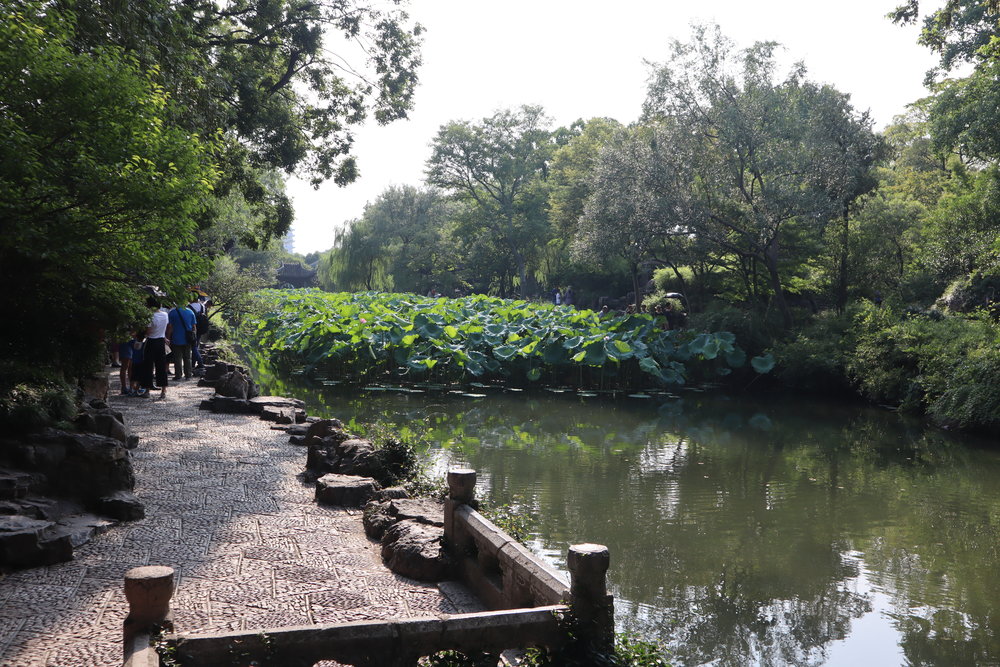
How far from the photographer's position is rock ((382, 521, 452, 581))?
4.97m

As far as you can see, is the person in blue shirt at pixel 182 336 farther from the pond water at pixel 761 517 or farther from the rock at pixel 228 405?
the pond water at pixel 761 517

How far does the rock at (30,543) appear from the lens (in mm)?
4570

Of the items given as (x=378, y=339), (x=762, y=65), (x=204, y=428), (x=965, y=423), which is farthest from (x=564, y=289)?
(x=204, y=428)

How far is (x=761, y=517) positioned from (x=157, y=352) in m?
9.12

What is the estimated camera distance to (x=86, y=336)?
6.23 metres

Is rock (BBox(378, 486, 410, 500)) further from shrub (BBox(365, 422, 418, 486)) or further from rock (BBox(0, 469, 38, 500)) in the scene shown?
rock (BBox(0, 469, 38, 500))

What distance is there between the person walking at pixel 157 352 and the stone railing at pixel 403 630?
9009 mm

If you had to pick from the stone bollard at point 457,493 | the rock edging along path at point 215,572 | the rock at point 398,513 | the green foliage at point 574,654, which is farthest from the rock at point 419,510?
the green foliage at point 574,654

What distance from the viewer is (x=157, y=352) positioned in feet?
39.3

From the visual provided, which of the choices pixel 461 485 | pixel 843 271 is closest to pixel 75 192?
pixel 461 485

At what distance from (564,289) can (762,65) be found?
19234 mm

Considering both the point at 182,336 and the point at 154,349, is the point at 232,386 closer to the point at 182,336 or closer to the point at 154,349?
the point at 154,349

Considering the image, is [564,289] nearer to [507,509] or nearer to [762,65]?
[762,65]

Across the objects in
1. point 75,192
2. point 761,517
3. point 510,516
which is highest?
point 75,192
